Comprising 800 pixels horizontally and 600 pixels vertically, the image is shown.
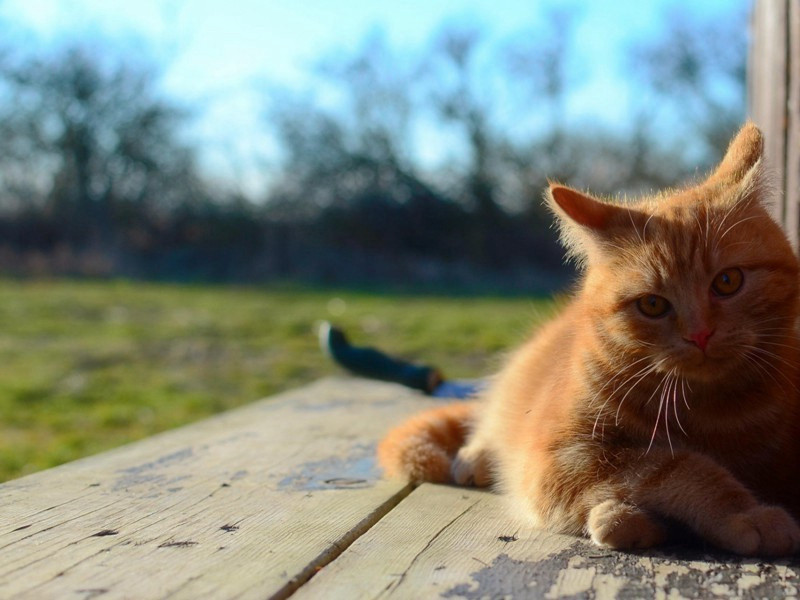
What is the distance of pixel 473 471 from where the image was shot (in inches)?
85.6

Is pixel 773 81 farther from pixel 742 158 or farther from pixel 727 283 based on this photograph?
pixel 727 283

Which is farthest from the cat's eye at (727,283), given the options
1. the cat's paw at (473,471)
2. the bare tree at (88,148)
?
the bare tree at (88,148)

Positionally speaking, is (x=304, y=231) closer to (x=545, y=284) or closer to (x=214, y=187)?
(x=214, y=187)

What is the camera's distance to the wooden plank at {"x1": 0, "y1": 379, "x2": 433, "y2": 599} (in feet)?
4.53

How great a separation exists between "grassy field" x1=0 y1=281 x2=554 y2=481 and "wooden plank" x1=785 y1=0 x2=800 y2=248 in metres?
0.87

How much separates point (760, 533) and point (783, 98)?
204 centimetres

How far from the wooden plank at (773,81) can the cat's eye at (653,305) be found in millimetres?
1233

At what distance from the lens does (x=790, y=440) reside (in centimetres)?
172

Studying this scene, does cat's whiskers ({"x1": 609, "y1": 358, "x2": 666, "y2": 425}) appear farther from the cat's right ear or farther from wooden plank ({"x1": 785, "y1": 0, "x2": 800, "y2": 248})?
wooden plank ({"x1": 785, "y1": 0, "x2": 800, "y2": 248})

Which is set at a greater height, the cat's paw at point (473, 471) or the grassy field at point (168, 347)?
the cat's paw at point (473, 471)

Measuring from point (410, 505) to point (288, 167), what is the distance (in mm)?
13896

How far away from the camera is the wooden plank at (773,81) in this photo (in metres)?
2.92

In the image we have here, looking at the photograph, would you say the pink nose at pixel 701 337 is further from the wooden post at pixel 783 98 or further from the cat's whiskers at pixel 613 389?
the wooden post at pixel 783 98

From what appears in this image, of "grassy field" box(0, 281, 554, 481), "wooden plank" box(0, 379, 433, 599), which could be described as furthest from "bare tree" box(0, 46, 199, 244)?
"wooden plank" box(0, 379, 433, 599)
